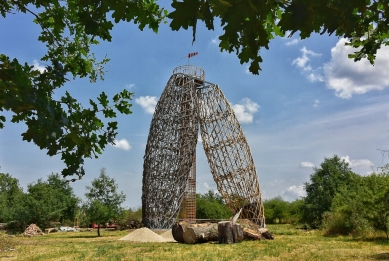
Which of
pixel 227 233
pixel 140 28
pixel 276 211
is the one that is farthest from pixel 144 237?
pixel 276 211

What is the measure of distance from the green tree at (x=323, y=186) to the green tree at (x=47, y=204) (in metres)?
19.3

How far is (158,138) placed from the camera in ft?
73.5

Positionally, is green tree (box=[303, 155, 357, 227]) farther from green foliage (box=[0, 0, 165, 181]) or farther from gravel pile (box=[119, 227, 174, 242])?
green foliage (box=[0, 0, 165, 181])

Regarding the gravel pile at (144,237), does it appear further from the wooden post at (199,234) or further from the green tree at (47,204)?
the green tree at (47,204)

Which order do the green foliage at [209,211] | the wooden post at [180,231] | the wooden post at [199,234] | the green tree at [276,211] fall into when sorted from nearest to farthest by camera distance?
the wooden post at [199,234] → the wooden post at [180,231] → the green foliage at [209,211] → the green tree at [276,211]

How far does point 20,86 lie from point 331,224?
20.2 m

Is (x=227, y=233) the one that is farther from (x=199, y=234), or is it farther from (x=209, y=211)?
(x=209, y=211)

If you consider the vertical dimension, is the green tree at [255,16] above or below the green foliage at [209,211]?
above

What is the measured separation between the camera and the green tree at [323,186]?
2884 centimetres

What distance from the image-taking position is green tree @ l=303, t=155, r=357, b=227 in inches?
1136

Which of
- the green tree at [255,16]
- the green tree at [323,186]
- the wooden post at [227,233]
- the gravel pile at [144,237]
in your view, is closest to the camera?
the green tree at [255,16]

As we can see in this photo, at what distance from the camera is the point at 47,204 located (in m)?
32.8

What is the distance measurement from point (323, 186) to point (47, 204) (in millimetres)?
24849

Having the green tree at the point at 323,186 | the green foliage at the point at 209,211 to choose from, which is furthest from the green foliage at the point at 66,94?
the green foliage at the point at 209,211
